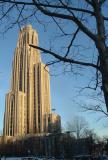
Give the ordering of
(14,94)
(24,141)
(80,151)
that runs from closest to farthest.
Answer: (80,151), (24,141), (14,94)

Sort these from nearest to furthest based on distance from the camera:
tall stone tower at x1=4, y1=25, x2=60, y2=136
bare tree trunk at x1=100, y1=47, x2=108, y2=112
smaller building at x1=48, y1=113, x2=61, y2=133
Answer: bare tree trunk at x1=100, y1=47, x2=108, y2=112 → smaller building at x1=48, y1=113, x2=61, y2=133 → tall stone tower at x1=4, y1=25, x2=60, y2=136

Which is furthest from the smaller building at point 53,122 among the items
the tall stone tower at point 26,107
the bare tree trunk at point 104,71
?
the bare tree trunk at point 104,71

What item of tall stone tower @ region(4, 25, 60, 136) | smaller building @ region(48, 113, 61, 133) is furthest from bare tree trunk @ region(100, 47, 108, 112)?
tall stone tower @ region(4, 25, 60, 136)

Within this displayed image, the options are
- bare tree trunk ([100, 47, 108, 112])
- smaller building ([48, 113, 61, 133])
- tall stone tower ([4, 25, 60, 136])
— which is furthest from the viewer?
tall stone tower ([4, 25, 60, 136])

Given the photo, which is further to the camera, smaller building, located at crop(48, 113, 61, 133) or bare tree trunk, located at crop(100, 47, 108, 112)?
smaller building, located at crop(48, 113, 61, 133)

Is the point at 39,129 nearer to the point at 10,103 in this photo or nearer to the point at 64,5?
the point at 10,103

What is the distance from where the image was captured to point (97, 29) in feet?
27.8

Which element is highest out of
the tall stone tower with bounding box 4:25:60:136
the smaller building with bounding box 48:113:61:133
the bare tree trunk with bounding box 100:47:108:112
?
the tall stone tower with bounding box 4:25:60:136

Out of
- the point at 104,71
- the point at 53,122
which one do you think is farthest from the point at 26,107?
the point at 104,71

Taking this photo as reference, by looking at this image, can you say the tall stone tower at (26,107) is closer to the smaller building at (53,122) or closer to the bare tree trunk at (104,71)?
the smaller building at (53,122)

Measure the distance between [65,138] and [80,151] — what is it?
563 inches

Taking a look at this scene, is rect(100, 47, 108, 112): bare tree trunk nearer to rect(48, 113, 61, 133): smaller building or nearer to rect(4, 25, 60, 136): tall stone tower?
rect(48, 113, 61, 133): smaller building

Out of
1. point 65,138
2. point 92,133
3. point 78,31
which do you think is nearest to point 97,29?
point 78,31

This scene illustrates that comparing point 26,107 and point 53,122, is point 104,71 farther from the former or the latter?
point 26,107
